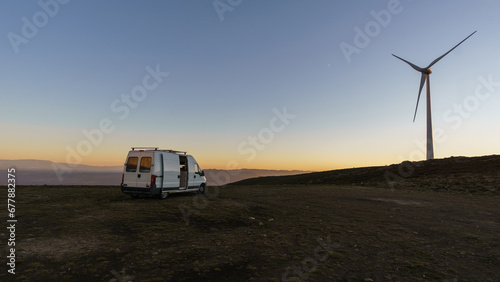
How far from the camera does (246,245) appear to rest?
670cm

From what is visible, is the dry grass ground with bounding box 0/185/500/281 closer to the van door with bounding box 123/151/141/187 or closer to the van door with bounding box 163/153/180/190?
the van door with bounding box 123/151/141/187

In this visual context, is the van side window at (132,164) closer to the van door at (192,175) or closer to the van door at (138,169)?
the van door at (138,169)

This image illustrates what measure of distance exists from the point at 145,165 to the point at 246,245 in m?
8.73

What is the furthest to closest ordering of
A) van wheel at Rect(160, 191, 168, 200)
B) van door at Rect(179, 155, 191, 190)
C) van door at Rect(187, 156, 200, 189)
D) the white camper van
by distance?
van door at Rect(187, 156, 200, 189), van door at Rect(179, 155, 191, 190), van wheel at Rect(160, 191, 168, 200), the white camper van

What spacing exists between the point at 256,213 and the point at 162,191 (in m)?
5.55

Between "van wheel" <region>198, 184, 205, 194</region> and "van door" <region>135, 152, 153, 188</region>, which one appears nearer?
"van door" <region>135, 152, 153, 188</region>

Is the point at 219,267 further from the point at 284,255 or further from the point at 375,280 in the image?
the point at 375,280

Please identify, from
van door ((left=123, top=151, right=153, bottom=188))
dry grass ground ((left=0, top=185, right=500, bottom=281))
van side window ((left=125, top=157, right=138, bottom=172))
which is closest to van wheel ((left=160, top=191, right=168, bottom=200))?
van door ((left=123, top=151, right=153, bottom=188))

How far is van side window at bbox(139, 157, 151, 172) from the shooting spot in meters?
13.4

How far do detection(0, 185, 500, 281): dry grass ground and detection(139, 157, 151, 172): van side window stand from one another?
9.16 feet

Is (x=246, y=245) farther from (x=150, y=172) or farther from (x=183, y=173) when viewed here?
(x=183, y=173)

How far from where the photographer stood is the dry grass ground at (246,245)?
16.4ft

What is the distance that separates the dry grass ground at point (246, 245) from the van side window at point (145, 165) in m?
2.79

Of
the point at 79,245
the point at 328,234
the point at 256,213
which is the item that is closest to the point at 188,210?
the point at 256,213
